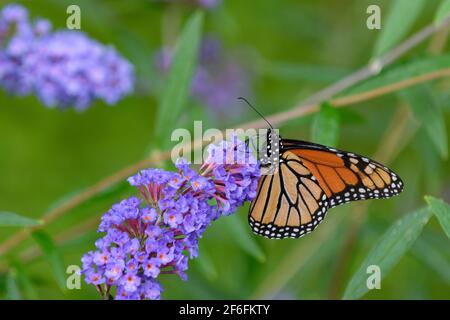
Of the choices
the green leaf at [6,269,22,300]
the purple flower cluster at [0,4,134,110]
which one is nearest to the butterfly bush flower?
the green leaf at [6,269,22,300]

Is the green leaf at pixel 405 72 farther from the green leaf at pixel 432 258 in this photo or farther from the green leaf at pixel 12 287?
the green leaf at pixel 12 287

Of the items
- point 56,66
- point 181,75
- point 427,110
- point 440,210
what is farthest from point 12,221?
point 427,110

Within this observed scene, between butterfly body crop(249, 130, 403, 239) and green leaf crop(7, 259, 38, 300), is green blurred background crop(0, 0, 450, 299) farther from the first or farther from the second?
butterfly body crop(249, 130, 403, 239)

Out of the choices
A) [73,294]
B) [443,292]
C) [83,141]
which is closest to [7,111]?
[83,141]

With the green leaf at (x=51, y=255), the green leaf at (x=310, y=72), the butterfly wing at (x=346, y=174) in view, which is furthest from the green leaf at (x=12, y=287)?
the green leaf at (x=310, y=72)

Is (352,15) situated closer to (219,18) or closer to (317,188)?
(219,18)

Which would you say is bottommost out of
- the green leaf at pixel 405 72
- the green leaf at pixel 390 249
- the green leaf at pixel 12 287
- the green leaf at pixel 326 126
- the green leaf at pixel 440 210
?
the green leaf at pixel 12 287

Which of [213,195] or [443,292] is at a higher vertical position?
[213,195]
